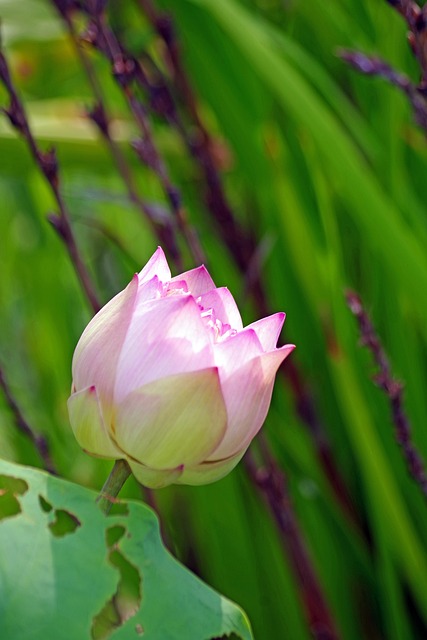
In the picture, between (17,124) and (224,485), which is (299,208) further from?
(17,124)

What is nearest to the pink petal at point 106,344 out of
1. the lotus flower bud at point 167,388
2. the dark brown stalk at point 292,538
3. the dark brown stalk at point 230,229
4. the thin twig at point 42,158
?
the lotus flower bud at point 167,388

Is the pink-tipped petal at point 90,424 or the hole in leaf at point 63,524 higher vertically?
the pink-tipped petal at point 90,424

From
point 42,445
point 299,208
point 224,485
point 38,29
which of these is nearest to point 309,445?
point 224,485

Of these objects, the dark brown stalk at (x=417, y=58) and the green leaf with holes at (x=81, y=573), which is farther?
the dark brown stalk at (x=417, y=58)

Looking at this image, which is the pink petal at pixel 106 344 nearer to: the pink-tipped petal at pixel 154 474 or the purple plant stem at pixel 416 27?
the pink-tipped petal at pixel 154 474

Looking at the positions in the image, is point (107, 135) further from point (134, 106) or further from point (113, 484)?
point (113, 484)

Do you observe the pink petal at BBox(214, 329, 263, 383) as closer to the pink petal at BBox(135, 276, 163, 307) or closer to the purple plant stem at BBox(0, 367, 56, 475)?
the pink petal at BBox(135, 276, 163, 307)

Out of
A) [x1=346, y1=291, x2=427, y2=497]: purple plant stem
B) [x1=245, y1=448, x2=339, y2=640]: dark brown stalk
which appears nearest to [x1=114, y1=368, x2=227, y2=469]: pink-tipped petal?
[x1=346, y1=291, x2=427, y2=497]: purple plant stem
